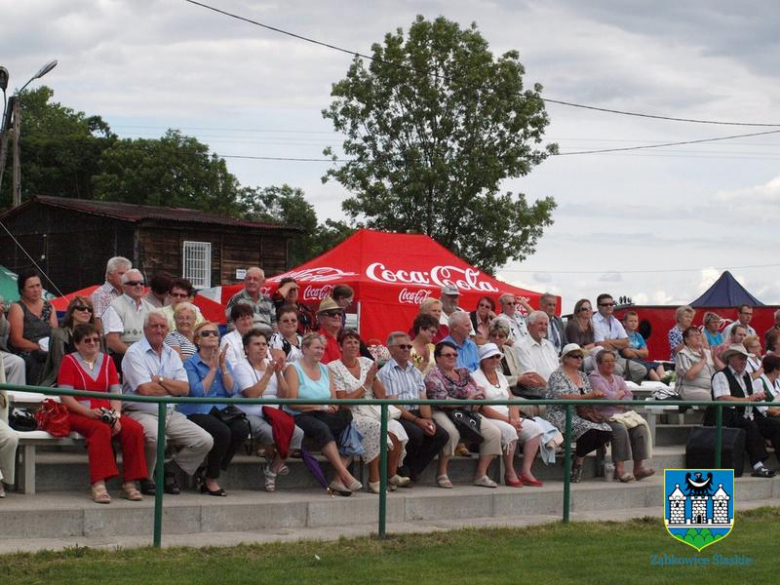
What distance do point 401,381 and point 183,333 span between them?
214 cm

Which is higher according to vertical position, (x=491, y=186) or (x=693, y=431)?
(x=491, y=186)

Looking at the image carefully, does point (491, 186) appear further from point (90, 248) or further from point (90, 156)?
point (90, 156)

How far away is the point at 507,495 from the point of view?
1175cm

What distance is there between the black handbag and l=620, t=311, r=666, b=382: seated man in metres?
6.07

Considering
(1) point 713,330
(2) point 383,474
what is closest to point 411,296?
(1) point 713,330

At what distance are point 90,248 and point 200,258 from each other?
482cm

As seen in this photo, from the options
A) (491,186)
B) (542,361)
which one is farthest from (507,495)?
(491,186)

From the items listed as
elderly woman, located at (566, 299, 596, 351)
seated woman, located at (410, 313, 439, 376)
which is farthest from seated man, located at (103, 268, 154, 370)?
elderly woman, located at (566, 299, 596, 351)

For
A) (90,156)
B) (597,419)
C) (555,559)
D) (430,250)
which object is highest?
(90,156)

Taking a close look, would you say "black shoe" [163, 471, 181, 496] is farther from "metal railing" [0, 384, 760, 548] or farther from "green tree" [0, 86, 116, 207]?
"green tree" [0, 86, 116, 207]

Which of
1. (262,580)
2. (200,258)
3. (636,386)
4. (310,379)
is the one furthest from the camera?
(200,258)

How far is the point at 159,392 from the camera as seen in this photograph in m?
10.4

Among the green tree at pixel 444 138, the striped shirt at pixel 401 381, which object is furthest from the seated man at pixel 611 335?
the green tree at pixel 444 138

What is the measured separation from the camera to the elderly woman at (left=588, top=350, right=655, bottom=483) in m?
12.8
